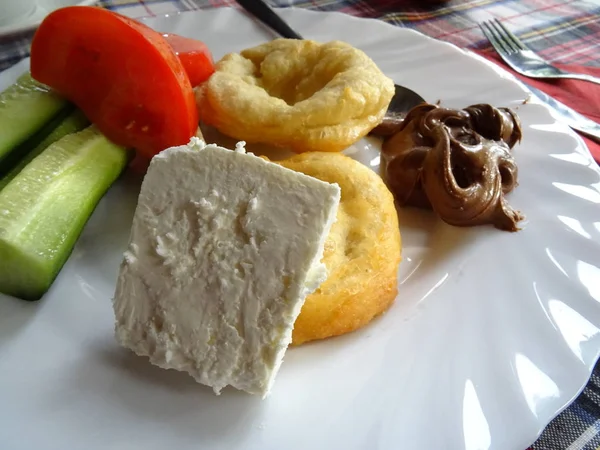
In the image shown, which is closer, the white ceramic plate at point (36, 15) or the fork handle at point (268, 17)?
the white ceramic plate at point (36, 15)

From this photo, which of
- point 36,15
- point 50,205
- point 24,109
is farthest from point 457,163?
point 36,15

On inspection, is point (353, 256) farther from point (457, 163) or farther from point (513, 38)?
point (513, 38)

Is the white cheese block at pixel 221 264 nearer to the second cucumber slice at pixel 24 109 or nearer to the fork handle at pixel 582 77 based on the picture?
the second cucumber slice at pixel 24 109

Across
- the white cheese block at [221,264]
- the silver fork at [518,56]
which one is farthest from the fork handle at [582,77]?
the white cheese block at [221,264]

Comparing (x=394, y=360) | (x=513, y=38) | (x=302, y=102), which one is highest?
(x=302, y=102)

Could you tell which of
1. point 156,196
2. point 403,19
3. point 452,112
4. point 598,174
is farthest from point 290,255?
point 403,19

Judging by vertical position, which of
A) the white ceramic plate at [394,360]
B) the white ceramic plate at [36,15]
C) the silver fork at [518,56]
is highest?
the white ceramic plate at [36,15]

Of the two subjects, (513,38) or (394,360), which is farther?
(513,38)
